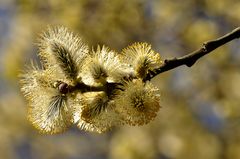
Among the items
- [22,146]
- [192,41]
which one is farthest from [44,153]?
[192,41]

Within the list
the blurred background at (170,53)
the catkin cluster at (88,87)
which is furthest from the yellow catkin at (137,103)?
the blurred background at (170,53)

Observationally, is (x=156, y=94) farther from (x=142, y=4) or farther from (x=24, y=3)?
(x=24, y=3)

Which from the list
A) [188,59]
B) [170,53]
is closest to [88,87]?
[188,59]

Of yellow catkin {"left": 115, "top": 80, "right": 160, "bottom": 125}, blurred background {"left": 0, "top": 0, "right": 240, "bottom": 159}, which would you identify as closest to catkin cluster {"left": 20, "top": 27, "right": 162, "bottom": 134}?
yellow catkin {"left": 115, "top": 80, "right": 160, "bottom": 125}

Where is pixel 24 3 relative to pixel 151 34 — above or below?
below

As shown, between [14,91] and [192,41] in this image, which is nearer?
[192,41]

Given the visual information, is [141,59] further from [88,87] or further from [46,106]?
[46,106]
